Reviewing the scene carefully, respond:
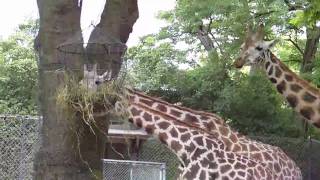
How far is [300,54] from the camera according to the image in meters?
19.2

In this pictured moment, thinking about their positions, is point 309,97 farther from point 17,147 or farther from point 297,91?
point 17,147

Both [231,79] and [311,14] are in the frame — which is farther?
[231,79]

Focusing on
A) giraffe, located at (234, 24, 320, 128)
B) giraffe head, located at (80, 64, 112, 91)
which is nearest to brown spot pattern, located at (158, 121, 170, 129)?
giraffe head, located at (80, 64, 112, 91)

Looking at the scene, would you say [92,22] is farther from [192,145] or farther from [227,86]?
[227,86]

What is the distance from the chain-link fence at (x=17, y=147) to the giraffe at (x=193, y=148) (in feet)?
8.38

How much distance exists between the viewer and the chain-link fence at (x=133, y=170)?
9742 millimetres

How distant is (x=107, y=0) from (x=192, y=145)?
1.94 metres

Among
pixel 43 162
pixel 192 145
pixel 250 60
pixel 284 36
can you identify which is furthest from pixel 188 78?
pixel 43 162

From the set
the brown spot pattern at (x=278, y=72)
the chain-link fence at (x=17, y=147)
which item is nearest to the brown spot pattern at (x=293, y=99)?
the brown spot pattern at (x=278, y=72)

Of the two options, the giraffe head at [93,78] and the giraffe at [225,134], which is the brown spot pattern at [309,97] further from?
Result: the giraffe head at [93,78]

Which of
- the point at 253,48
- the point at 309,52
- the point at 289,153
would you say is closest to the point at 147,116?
the point at 253,48

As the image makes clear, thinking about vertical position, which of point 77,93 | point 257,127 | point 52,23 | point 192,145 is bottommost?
point 257,127

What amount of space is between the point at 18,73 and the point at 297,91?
13.3 meters

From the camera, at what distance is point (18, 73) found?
1998 centimetres
